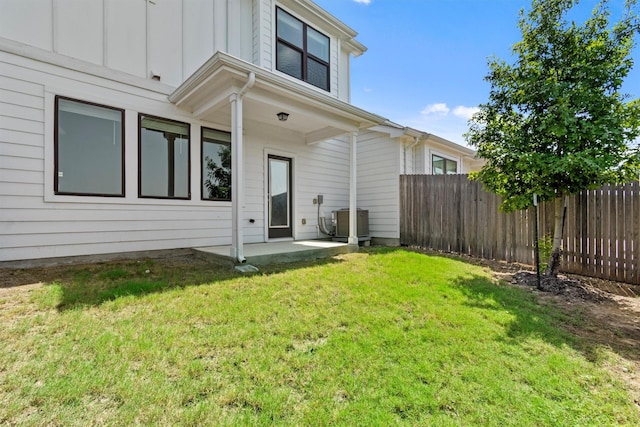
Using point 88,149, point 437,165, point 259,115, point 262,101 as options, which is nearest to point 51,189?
point 88,149

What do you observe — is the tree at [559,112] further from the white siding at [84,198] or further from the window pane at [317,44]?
the white siding at [84,198]

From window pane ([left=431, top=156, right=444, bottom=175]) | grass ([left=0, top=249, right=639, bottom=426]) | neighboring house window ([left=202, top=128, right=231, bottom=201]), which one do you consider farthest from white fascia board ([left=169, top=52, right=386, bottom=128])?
window pane ([left=431, top=156, right=444, bottom=175])

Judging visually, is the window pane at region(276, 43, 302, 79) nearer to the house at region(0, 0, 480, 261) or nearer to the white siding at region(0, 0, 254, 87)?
the house at region(0, 0, 480, 261)

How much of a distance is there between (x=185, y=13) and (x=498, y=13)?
6.81 meters

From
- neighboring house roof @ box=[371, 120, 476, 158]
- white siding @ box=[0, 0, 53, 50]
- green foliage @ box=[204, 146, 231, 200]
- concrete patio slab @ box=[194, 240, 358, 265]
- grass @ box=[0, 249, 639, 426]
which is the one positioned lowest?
grass @ box=[0, 249, 639, 426]

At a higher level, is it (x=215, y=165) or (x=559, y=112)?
(x=559, y=112)

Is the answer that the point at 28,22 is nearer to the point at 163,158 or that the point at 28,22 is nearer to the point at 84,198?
the point at 163,158

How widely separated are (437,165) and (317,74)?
5.34m

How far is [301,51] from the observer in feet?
24.8

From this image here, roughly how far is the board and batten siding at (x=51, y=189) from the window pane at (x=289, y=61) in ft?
9.40

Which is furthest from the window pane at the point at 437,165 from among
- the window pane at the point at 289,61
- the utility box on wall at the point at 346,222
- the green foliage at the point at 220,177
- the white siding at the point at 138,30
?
the green foliage at the point at 220,177

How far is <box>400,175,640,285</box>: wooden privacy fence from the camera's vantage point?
462 cm

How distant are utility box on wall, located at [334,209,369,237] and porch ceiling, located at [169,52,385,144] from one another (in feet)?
6.97

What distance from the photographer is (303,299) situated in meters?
3.38
